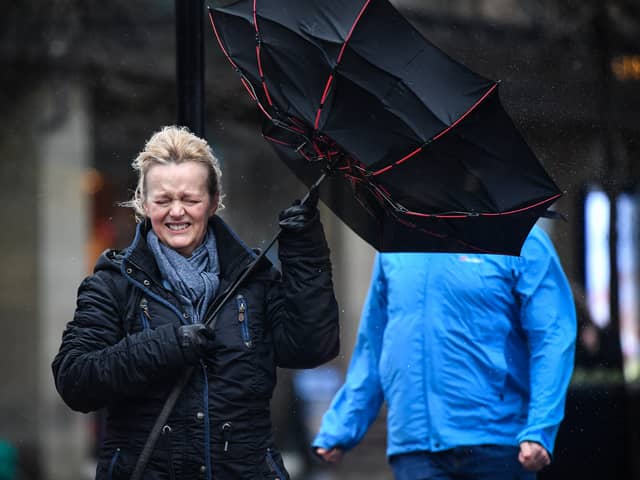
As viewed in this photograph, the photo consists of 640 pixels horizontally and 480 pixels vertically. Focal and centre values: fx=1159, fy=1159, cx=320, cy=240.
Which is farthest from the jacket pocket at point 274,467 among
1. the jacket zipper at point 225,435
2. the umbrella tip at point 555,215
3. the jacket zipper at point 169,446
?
the umbrella tip at point 555,215

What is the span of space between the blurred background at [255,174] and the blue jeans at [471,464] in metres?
0.46

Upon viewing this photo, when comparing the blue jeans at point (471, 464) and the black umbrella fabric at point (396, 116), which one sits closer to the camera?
the black umbrella fabric at point (396, 116)

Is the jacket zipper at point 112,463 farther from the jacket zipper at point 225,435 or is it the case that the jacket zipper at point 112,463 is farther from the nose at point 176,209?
the nose at point 176,209

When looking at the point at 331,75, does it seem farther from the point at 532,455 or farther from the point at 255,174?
the point at 255,174

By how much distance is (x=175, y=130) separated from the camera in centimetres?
337

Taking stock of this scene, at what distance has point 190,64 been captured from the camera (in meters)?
4.03

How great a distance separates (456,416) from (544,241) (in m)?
0.71

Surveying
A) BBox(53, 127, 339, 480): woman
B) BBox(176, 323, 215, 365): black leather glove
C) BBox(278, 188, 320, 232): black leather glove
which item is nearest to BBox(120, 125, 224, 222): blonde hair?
BBox(53, 127, 339, 480): woman

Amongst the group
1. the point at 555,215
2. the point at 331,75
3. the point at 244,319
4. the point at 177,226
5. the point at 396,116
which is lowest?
the point at 244,319

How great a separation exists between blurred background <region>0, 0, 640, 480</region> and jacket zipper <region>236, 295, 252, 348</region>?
3.46 ft

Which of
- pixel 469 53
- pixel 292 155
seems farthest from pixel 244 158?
pixel 292 155

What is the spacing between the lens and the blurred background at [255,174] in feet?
15.9

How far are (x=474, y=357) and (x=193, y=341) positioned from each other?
1.41 m

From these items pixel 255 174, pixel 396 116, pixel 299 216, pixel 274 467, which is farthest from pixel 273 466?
pixel 255 174
